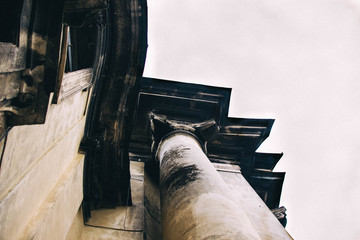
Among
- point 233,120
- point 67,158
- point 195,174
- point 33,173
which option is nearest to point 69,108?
point 67,158

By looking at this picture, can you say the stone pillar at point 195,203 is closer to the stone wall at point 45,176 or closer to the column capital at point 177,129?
the column capital at point 177,129

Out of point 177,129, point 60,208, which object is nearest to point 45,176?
point 60,208

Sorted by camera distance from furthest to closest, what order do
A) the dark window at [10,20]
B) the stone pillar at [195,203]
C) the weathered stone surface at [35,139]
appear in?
the stone pillar at [195,203]
the weathered stone surface at [35,139]
the dark window at [10,20]

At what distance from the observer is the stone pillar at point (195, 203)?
3.46 metres

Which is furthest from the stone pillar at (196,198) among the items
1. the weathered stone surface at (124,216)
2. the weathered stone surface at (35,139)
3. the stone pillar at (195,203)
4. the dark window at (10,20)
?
the dark window at (10,20)

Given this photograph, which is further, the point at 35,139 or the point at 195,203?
the point at 195,203

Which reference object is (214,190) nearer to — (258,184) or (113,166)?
(113,166)

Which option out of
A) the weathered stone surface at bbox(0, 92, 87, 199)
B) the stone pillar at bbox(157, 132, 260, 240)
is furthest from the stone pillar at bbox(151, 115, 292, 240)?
the weathered stone surface at bbox(0, 92, 87, 199)

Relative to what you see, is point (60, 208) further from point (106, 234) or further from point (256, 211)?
point (256, 211)

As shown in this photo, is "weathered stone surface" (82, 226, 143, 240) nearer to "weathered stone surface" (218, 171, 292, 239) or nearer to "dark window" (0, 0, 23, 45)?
"weathered stone surface" (218, 171, 292, 239)

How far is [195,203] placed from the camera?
407 centimetres

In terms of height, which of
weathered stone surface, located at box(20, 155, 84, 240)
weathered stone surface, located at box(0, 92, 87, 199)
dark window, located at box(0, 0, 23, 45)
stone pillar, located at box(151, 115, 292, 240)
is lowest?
weathered stone surface, located at box(20, 155, 84, 240)

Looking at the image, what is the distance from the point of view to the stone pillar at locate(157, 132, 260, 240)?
3.46m

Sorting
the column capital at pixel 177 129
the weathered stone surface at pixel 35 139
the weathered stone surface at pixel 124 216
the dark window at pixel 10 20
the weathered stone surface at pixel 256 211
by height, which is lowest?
the weathered stone surface at pixel 124 216
